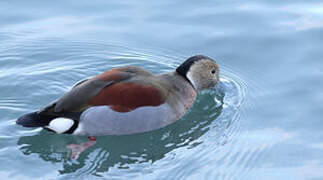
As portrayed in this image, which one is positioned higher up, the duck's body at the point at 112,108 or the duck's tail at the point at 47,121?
the duck's body at the point at 112,108

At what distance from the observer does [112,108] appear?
24.8 ft

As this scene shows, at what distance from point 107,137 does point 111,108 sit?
0.39m

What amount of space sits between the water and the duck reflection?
0.01m

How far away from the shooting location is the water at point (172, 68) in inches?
281

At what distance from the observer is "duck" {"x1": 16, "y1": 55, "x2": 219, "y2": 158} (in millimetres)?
7477

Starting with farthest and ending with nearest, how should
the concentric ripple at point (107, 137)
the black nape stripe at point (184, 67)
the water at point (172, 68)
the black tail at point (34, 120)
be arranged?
the black nape stripe at point (184, 67) → the black tail at point (34, 120) → the water at point (172, 68) → the concentric ripple at point (107, 137)

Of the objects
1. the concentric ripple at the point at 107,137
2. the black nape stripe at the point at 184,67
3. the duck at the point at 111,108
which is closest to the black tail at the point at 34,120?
the duck at the point at 111,108

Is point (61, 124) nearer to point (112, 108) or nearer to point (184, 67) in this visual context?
point (112, 108)

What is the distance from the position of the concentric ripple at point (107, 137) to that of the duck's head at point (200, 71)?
7.2 inches

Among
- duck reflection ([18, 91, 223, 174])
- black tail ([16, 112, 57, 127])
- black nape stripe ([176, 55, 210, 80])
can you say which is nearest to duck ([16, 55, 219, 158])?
black tail ([16, 112, 57, 127])

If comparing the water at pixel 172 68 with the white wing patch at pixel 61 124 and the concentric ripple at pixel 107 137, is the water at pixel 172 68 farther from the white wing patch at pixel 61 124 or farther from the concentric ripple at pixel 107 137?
the white wing patch at pixel 61 124

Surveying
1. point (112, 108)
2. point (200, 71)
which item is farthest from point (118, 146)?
point (200, 71)

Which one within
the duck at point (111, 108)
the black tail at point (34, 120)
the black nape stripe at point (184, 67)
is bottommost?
the black tail at point (34, 120)

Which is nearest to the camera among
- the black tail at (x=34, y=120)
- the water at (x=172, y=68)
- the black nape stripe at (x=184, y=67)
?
the water at (x=172, y=68)
